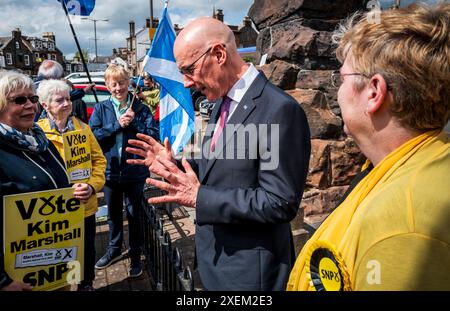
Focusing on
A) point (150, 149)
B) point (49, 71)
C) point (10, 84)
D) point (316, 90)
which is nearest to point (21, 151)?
point (10, 84)

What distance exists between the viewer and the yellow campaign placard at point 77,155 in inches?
106

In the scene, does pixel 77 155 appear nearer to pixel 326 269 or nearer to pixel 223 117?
pixel 223 117

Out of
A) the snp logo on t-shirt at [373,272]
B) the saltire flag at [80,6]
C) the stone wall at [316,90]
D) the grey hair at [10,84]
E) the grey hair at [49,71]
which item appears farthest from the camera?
the grey hair at [49,71]

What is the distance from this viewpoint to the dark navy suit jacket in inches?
56.8

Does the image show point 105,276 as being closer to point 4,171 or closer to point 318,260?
point 4,171

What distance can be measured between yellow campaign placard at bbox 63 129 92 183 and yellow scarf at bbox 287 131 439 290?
2.29m

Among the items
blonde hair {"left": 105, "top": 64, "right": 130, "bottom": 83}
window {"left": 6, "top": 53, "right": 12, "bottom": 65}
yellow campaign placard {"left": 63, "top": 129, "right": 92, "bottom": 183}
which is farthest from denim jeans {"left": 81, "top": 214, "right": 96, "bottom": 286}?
window {"left": 6, "top": 53, "right": 12, "bottom": 65}

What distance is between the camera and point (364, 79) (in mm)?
967

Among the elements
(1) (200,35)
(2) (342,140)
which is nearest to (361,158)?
(2) (342,140)

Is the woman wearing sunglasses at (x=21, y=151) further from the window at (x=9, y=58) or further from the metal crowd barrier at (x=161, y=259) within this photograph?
the window at (x=9, y=58)

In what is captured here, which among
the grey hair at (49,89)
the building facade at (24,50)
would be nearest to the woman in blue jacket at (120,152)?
the grey hair at (49,89)

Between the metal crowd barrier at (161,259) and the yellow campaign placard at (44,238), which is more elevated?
the yellow campaign placard at (44,238)

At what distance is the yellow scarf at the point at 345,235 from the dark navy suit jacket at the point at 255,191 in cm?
46

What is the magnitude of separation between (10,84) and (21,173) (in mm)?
562
